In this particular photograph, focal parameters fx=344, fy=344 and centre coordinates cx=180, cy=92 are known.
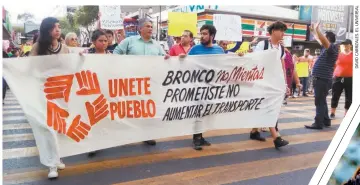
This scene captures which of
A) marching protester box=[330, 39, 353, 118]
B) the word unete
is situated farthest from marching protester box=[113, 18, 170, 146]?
marching protester box=[330, 39, 353, 118]

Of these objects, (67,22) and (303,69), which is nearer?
(67,22)

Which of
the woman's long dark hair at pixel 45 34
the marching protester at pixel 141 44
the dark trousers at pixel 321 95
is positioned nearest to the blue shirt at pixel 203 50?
the marching protester at pixel 141 44

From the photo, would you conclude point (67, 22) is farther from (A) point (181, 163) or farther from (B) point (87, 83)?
(A) point (181, 163)

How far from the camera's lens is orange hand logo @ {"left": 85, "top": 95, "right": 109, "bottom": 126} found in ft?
10.7

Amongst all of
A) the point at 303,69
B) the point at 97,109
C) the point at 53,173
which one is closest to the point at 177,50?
the point at 97,109

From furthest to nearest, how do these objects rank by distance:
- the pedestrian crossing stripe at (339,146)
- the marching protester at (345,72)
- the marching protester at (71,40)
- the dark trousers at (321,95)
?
the marching protester at (345,72) → the dark trousers at (321,95) → the marching protester at (71,40) → the pedestrian crossing stripe at (339,146)

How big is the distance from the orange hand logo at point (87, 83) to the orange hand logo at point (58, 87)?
84 mm

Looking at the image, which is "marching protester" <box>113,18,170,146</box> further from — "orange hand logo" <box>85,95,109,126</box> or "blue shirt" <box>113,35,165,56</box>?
"orange hand logo" <box>85,95,109,126</box>

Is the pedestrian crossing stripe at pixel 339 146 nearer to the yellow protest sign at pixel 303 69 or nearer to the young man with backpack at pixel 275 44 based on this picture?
the young man with backpack at pixel 275 44

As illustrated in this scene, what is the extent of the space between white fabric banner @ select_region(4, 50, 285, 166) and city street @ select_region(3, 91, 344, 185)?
0.74 feet

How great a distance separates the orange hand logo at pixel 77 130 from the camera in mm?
3158

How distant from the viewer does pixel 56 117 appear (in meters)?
3.05

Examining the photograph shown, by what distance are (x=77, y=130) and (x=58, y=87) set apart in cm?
44

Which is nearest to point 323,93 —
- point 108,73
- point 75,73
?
point 108,73
